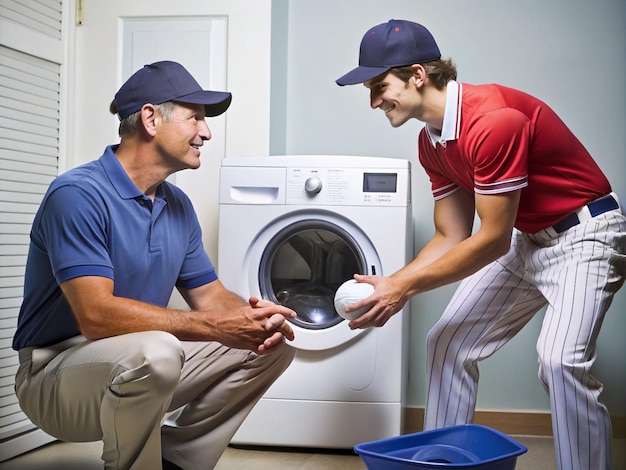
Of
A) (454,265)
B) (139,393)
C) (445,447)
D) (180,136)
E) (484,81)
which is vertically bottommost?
(445,447)

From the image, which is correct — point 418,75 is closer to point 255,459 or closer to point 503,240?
point 503,240

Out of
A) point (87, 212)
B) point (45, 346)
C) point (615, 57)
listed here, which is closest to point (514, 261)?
point (87, 212)

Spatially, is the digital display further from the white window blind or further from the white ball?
the white window blind

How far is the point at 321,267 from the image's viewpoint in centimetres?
267

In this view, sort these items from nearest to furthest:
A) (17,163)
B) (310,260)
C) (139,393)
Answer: (139,393)
(17,163)
(310,260)

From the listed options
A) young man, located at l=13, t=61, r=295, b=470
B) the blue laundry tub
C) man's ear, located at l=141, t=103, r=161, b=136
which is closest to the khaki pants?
young man, located at l=13, t=61, r=295, b=470

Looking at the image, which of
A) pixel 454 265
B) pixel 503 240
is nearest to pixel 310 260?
pixel 454 265

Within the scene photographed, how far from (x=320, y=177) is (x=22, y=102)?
1.05 metres

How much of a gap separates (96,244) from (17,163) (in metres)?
0.96

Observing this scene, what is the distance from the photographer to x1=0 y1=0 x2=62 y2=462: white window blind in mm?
2467

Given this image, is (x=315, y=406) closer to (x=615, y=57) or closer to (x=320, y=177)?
(x=320, y=177)

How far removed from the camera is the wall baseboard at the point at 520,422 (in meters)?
3.00

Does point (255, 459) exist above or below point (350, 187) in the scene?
below

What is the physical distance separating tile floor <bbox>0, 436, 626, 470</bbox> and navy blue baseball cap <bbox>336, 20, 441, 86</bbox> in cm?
126
